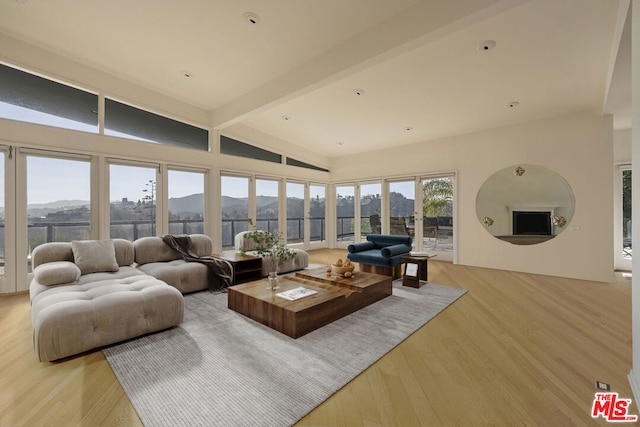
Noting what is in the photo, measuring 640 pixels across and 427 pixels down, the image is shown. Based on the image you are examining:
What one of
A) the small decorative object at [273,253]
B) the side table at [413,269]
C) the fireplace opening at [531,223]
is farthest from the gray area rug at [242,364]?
the fireplace opening at [531,223]

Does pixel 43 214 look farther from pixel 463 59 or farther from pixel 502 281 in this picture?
pixel 502 281

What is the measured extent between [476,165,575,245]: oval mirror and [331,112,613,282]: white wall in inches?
3.9

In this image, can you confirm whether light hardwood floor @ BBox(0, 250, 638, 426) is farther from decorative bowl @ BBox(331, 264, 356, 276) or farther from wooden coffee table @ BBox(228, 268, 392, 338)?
decorative bowl @ BBox(331, 264, 356, 276)

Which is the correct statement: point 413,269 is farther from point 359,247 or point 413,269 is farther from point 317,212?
point 317,212

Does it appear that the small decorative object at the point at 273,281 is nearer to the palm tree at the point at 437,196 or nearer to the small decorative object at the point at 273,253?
the small decorative object at the point at 273,253

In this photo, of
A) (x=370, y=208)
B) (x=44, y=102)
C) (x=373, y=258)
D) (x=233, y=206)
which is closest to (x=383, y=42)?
(x=373, y=258)

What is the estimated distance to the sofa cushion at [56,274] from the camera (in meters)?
2.72

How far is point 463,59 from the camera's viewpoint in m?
3.35

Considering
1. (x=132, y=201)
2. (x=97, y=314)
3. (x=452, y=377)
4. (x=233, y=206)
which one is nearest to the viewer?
(x=452, y=377)

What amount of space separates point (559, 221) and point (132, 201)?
24.6 ft

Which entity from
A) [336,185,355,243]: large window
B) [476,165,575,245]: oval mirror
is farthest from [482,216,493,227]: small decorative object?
[336,185,355,243]: large window

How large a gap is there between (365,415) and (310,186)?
665 centimetres

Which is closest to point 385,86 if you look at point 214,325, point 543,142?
point 543,142

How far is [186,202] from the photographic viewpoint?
5445mm
